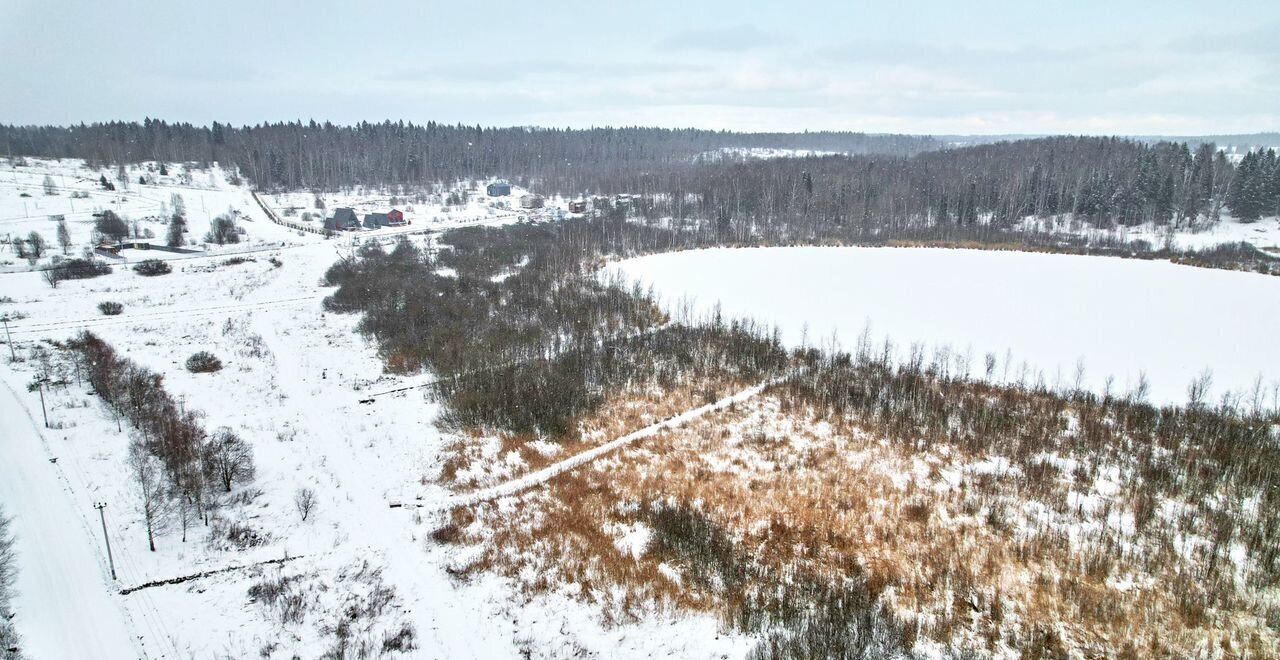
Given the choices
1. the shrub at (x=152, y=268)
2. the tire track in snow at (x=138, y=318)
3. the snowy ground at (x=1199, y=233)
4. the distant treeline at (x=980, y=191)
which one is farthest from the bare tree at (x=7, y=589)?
the snowy ground at (x=1199, y=233)

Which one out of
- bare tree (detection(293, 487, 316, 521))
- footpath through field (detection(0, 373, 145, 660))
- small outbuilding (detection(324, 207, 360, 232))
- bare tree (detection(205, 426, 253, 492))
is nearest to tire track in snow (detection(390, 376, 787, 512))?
bare tree (detection(293, 487, 316, 521))

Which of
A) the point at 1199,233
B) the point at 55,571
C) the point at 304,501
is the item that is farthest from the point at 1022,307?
the point at 55,571

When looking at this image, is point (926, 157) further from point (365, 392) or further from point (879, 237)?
point (365, 392)

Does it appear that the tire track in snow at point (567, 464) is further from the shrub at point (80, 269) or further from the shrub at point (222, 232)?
the shrub at point (222, 232)

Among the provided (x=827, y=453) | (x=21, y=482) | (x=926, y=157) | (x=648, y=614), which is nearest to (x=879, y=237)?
(x=926, y=157)

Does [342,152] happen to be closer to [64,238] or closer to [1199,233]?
[64,238]

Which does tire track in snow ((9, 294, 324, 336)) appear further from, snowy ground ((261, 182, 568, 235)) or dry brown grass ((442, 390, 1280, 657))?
dry brown grass ((442, 390, 1280, 657))

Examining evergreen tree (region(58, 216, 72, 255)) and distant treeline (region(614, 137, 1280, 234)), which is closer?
evergreen tree (region(58, 216, 72, 255))
